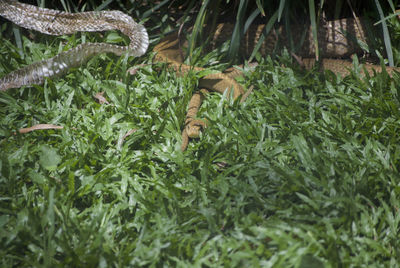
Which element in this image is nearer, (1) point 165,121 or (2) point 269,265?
(2) point 269,265

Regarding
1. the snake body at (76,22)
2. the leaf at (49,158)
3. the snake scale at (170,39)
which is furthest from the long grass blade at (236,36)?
the leaf at (49,158)

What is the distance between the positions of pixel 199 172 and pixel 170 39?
1.46m

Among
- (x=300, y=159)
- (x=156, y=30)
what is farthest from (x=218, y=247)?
(x=156, y=30)

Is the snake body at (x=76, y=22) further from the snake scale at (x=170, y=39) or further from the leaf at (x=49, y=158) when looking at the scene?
the leaf at (x=49, y=158)

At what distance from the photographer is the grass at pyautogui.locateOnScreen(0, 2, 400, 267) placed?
1.58 meters

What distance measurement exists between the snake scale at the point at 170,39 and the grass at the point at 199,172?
0.10m

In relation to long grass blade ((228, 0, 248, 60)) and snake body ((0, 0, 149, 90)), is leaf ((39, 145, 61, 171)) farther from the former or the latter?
long grass blade ((228, 0, 248, 60))

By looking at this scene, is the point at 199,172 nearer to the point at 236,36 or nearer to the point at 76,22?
the point at 236,36

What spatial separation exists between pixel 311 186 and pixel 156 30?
6.80ft

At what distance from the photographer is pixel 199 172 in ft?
6.88

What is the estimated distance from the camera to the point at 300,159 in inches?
76.7

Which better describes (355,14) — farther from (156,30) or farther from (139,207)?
(139,207)

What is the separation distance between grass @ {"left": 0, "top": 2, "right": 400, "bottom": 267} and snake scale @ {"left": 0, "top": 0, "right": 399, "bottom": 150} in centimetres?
10

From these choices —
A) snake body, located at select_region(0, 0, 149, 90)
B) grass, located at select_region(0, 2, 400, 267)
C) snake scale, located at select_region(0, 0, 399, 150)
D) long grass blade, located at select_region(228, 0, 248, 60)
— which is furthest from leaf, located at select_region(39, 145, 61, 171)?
long grass blade, located at select_region(228, 0, 248, 60)
